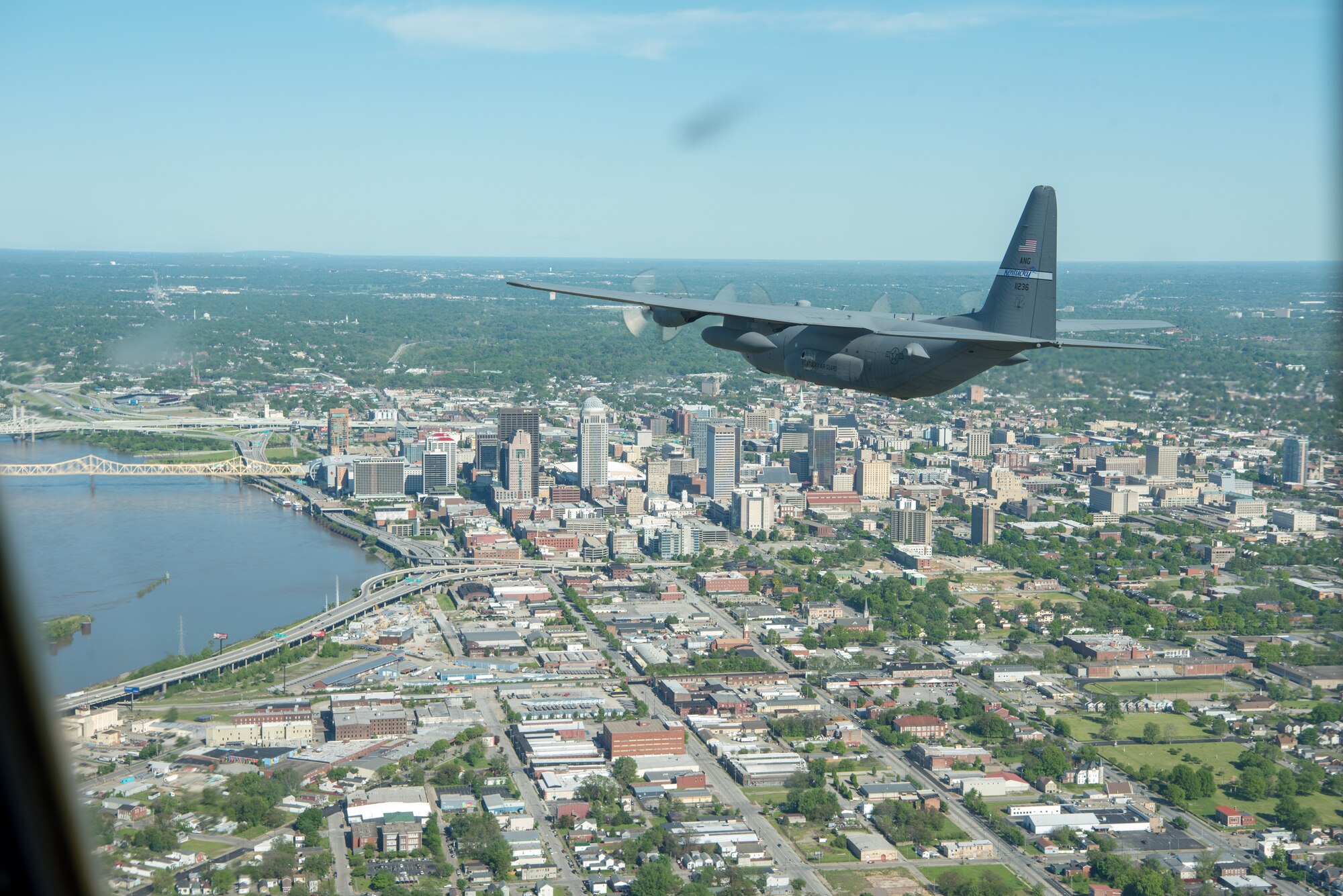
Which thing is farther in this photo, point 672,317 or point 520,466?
point 520,466

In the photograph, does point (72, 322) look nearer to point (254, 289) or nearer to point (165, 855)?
point (254, 289)

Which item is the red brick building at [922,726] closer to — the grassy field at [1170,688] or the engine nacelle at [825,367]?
the grassy field at [1170,688]

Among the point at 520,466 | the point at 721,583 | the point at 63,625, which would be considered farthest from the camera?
the point at 520,466

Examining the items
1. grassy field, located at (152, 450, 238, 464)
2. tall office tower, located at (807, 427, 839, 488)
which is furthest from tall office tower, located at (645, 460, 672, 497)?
grassy field, located at (152, 450, 238, 464)

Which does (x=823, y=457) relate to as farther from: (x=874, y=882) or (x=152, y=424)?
(x=874, y=882)

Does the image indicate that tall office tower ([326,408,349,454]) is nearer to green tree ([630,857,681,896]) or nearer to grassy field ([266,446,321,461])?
grassy field ([266,446,321,461])

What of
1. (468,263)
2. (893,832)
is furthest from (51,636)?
(468,263)

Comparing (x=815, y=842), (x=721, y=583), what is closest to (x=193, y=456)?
(x=721, y=583)
